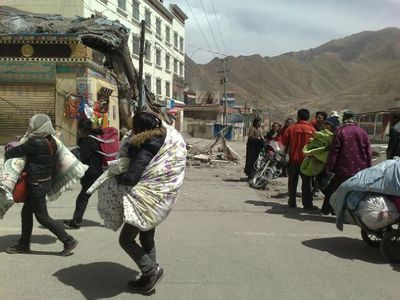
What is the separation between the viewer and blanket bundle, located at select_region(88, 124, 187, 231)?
14.1 feet

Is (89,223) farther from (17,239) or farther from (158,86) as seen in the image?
(158,86)

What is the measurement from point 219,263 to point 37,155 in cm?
226

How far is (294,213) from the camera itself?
8.85 metres

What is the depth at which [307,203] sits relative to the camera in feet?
29.9

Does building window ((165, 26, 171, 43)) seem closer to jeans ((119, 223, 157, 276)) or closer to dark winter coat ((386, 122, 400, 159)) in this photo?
dark winter coat ((386, 122, 400, 159))

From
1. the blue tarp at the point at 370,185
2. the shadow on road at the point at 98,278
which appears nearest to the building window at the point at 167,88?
the blue tarp at the point at 370,185

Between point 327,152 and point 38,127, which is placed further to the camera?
point 327,152

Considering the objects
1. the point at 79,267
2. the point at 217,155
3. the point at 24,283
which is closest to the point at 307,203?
the point at 79,267

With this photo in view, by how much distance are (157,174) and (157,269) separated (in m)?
0.90

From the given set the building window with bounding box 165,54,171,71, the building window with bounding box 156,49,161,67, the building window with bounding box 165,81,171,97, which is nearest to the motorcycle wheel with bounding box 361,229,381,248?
the building window with bounding box 156,49,161,67

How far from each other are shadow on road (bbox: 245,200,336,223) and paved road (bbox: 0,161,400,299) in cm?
7

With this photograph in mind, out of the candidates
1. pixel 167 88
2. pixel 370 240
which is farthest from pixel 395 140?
pixel 167 88

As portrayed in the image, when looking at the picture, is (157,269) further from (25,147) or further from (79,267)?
(25,147)

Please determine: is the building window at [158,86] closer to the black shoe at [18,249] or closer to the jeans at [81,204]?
the jeans at [81,204]
